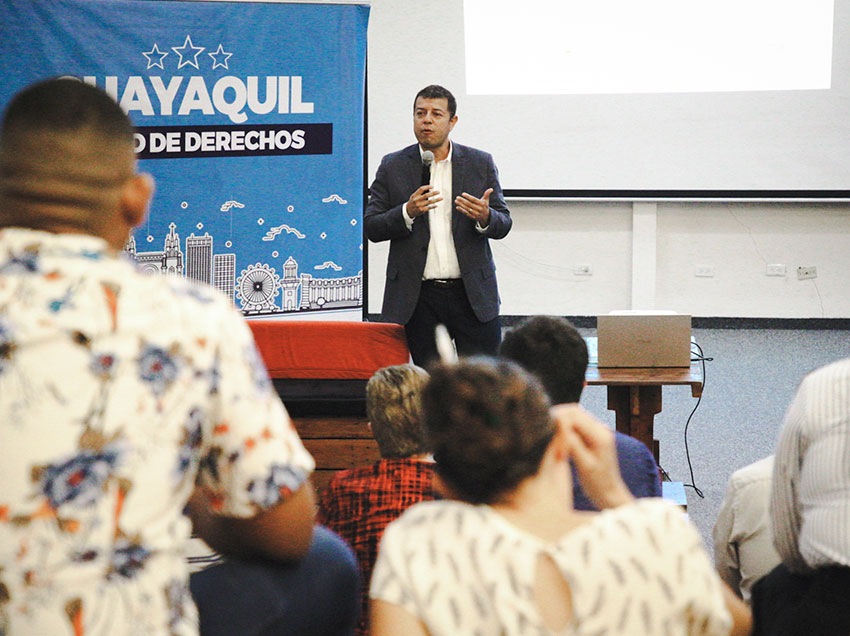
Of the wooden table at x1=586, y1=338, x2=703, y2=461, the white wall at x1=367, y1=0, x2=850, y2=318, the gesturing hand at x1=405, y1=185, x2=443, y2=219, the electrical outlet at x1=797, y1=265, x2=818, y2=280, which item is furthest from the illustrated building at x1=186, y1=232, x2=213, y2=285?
the electrical outlet at x1=797, y1=265, x2=818, y2=280

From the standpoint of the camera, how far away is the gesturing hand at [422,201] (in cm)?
367

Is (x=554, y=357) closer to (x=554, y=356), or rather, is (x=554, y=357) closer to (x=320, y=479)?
(x=554, y=356)

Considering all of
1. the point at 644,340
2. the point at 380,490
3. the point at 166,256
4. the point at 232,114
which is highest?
the point at 232,114

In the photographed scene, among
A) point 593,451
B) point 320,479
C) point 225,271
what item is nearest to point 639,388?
point 320,479

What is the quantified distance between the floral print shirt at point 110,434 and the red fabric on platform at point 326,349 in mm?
2544

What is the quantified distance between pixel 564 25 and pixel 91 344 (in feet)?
22.2

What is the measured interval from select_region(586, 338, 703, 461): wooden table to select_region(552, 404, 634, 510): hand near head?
1.93 m

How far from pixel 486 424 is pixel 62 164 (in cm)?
52

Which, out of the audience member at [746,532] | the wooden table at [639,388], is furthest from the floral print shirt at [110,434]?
the wooden table at [639,388]

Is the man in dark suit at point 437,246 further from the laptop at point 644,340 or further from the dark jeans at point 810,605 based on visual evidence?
the dark jeans at point 810,605

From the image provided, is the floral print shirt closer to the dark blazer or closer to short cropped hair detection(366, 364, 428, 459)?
short cropped hair detection(366, 364, 428, 459)

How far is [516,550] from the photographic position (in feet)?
3.54

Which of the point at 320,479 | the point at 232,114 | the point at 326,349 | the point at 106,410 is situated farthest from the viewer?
the point at 232,114

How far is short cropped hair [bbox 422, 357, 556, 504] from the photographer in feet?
3.55
